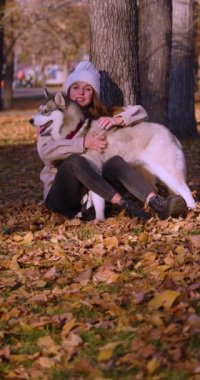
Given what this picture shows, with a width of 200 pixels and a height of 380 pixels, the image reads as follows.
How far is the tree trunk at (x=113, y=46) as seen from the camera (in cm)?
787

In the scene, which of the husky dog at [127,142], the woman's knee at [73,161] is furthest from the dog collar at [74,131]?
the woman's knee at [73,161]

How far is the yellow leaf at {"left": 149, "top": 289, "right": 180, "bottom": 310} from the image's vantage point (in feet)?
14.4

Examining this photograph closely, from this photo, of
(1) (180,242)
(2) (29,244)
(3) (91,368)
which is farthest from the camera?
(2) (29,244)

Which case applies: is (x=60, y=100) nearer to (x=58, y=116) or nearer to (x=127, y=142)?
(x=58, y=116)

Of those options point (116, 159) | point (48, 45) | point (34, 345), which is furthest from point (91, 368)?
point (48, 45)

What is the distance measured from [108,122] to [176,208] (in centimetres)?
101

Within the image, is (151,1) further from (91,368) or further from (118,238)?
(91,368)

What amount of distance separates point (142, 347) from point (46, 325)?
0.78 metres

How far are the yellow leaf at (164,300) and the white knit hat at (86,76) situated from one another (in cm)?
310

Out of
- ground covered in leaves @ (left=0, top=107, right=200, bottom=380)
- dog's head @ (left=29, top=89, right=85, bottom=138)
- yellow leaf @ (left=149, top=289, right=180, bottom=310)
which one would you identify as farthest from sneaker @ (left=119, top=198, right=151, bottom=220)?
yellow leaf @ (left=149, top=289, right=180, bottom=310)

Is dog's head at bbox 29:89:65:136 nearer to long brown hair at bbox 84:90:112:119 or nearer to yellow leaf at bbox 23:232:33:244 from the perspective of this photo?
long brown hair at bbox 84:90:112:119

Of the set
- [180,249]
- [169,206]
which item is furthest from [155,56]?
[180,249]

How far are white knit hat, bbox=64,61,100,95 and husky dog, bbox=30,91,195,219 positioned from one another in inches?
8.8

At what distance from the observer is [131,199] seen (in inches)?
303
